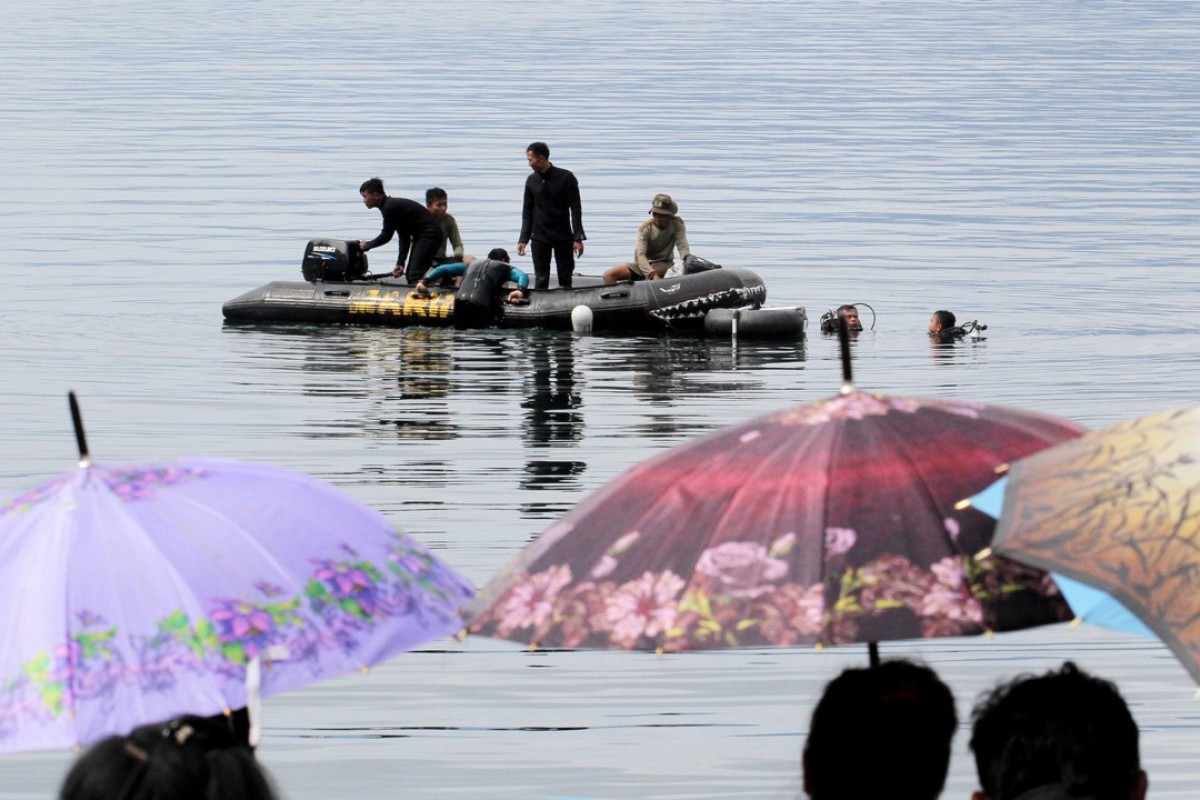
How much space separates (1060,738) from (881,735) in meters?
0.36

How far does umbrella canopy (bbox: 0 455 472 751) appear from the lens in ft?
19.7

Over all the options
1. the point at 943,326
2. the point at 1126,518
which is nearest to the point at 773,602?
the point at 1126,518

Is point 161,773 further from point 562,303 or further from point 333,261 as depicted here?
point 333,261

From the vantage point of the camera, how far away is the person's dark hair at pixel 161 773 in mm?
4008

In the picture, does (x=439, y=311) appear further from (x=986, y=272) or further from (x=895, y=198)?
(x=895, y=198)

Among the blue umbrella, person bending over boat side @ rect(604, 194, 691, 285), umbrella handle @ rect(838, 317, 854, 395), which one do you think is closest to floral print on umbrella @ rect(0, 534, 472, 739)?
umbrella handle @ rect(838, 317, 854, 395)

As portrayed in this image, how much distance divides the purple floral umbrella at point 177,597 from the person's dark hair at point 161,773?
1816 millimetres

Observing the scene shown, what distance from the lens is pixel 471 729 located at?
13.5m

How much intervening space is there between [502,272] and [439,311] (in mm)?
1047

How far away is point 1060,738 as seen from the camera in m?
4.90

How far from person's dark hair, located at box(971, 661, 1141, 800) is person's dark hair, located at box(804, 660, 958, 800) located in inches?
4.1

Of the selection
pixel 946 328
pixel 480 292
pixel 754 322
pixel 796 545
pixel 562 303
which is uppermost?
pixel 796 545

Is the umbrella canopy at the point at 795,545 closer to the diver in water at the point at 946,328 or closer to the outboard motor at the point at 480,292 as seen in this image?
the outboard motor at the point at 480,292

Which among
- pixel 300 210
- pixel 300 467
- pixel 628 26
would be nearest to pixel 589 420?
pixel 300 467
